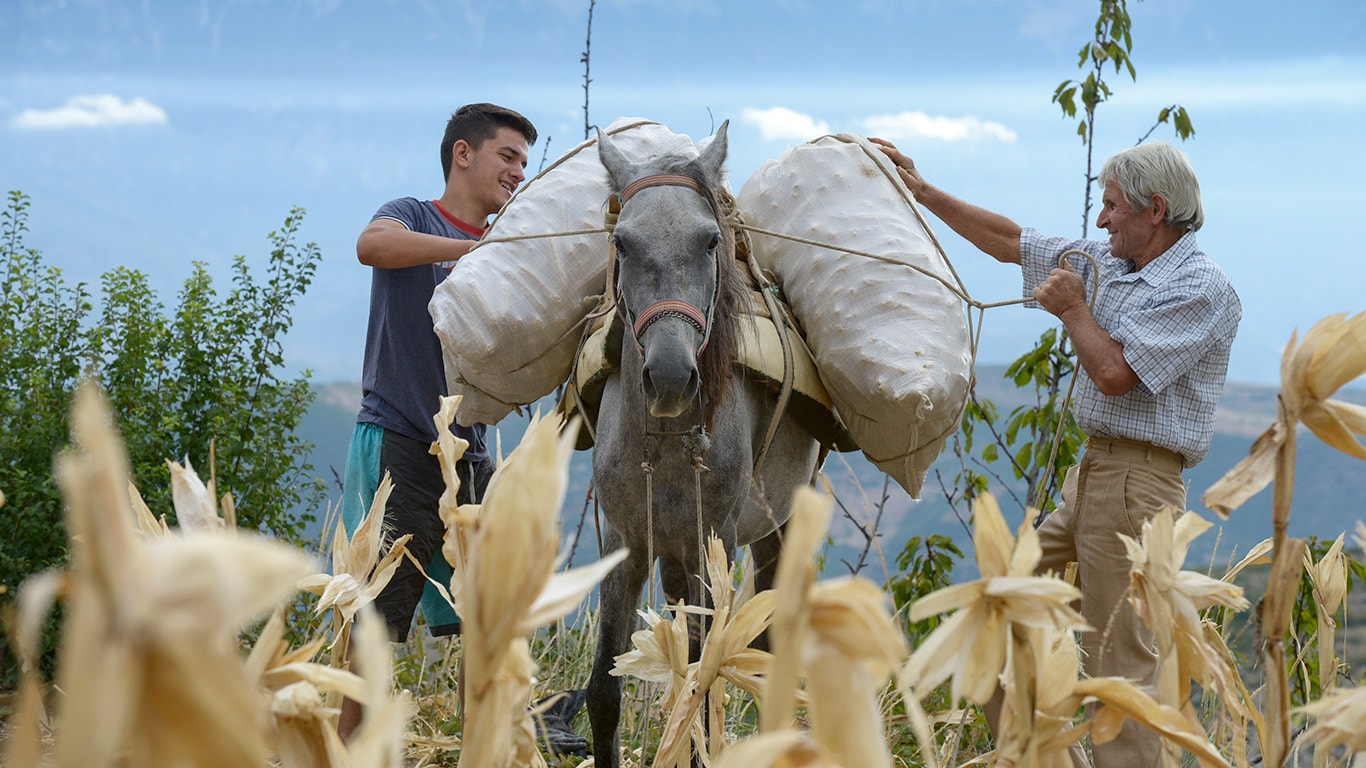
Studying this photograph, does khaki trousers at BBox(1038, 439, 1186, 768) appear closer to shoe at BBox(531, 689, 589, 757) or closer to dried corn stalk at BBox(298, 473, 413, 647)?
shoe at BBox(531, 689, 589, 757)

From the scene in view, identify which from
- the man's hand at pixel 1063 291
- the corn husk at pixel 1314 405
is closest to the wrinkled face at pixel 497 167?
the man's hand at pixel 1063 291

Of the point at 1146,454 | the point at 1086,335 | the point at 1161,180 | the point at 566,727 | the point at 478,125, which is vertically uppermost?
the point at 478,125

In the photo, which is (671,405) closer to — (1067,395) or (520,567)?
(1067,395)

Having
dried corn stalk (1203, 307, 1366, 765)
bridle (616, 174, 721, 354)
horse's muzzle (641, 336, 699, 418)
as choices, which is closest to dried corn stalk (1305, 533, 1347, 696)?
dried corn stalk (1203, 307, 1366, 765)

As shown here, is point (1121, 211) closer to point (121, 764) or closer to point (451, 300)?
point (451, 300)

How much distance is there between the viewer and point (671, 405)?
2816mm

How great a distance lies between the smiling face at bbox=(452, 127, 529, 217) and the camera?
14.5ft

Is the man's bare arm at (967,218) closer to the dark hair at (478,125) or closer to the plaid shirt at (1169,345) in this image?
the plaid shirt at (1169,345)

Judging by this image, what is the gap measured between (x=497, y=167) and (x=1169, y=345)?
2543 millimetres

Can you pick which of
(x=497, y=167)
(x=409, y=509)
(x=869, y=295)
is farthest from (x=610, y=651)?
(x=497, y=167)

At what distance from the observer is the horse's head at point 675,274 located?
2824 mm

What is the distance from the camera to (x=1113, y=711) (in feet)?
2.51

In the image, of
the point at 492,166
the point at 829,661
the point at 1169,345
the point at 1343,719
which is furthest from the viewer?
the point at 492,166

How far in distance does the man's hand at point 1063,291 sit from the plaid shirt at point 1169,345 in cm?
14
